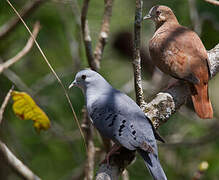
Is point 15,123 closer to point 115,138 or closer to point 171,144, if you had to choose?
point 171,144

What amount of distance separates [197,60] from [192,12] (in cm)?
137

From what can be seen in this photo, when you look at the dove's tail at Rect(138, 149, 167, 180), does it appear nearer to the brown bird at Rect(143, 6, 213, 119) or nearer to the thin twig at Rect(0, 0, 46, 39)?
the brown bird at Rect(143, 6, 213, 119)

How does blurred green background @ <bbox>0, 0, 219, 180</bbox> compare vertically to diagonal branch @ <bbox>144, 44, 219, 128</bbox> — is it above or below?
below

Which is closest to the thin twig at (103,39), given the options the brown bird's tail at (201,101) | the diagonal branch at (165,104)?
the diagonal branch at (165,104)

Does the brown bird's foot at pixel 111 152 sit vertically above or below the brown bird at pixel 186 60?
above

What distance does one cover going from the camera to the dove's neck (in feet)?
13.0

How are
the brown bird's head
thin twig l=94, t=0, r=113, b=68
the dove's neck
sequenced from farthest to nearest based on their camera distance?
the brown bird's head
thin twig l=94, t=0, r=113, b=68
the dove's neck

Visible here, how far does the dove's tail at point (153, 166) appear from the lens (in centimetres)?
325

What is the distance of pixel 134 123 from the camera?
3.47m

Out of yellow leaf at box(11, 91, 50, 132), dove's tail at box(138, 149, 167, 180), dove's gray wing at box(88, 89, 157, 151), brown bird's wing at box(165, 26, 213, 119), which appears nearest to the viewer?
dove's tail at box(138, 149, 167, 180)

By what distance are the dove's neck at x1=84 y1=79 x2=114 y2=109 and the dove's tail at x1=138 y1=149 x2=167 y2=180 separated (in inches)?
29.1

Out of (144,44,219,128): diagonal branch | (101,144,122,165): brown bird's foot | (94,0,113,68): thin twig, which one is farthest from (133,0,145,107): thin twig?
(94,0,113,68): thin twig

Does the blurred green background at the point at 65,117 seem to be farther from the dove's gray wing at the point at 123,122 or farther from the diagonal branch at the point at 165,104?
the dove's gray wing at the point at 123,122

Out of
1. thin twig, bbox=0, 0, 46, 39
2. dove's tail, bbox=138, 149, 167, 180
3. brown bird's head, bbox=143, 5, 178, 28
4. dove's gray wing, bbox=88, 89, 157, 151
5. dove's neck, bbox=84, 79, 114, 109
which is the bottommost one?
brown bird's head, bbox=143, 5, 178, 28
